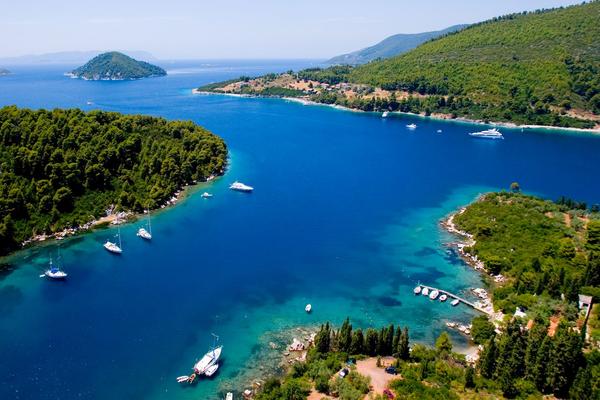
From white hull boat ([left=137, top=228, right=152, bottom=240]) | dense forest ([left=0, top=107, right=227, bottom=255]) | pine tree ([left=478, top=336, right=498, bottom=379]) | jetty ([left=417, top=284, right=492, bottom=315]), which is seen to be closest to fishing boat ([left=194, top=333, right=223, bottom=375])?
pine tree ([left=478, top=336, right=498, bottom=379])

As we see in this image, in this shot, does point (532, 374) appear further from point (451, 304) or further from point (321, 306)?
point (321, 306)

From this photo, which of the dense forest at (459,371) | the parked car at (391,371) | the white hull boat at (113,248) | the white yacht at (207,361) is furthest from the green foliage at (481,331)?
the white hull boat at (113,248)

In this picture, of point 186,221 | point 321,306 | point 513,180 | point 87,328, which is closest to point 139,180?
point 186,221

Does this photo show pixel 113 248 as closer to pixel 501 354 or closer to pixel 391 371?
pixel 391 371

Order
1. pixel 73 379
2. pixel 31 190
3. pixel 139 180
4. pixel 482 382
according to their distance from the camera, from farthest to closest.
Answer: pixel 139 180
pixel 31 190
pixel 73 379
pixel 482 382

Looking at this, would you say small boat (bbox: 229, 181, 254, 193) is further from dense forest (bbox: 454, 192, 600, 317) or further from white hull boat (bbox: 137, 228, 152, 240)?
dense forest (bbox: 454, 192, 600, 317)

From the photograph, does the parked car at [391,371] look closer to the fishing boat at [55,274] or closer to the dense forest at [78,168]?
the fishing boat at [55,274]

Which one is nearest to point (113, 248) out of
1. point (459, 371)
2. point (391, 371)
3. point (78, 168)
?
point (78, 168)
